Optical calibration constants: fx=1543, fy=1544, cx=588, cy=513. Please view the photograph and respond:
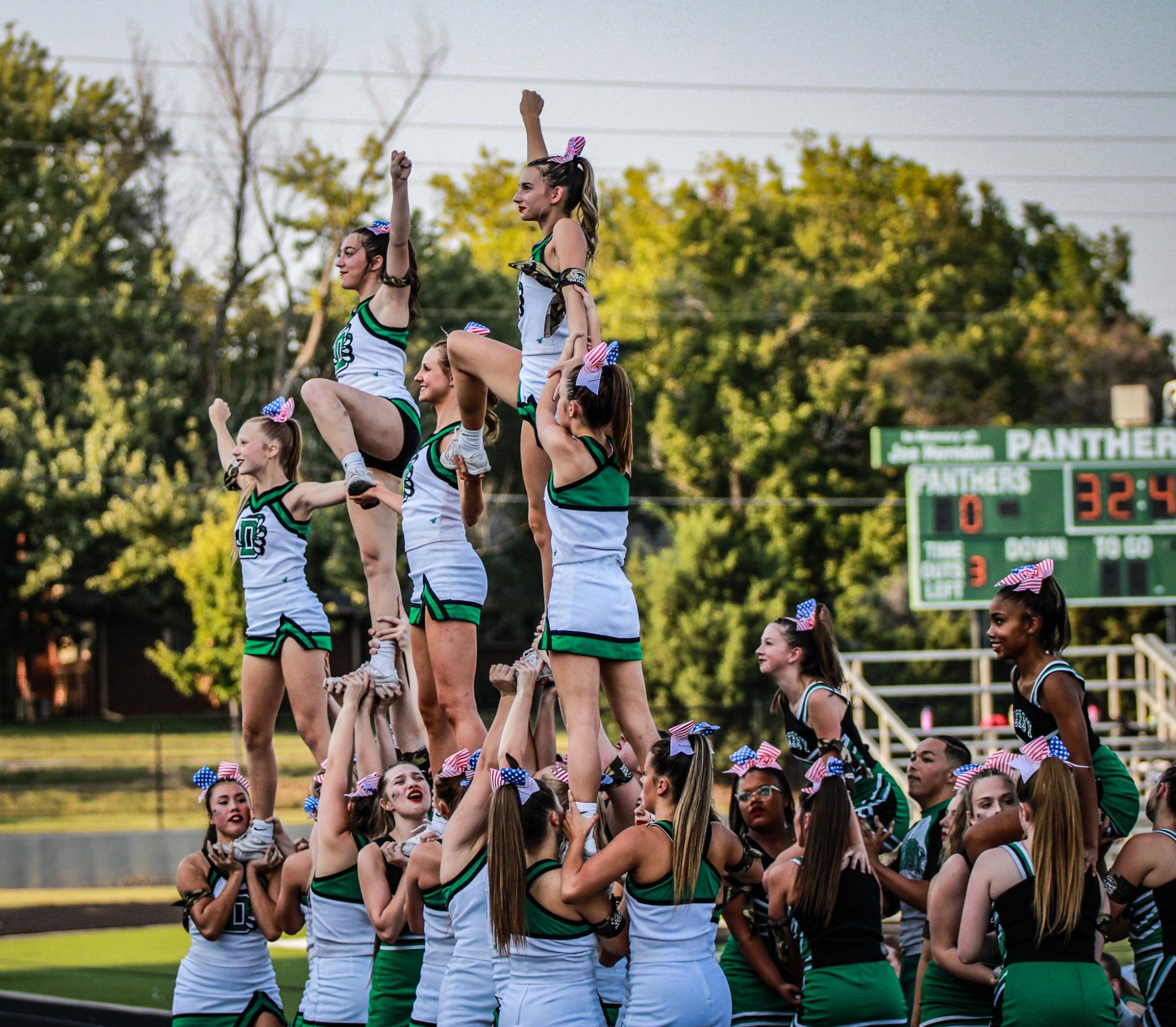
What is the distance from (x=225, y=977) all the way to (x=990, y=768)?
317 cm

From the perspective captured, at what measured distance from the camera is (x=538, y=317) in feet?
20.1

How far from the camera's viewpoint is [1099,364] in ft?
127

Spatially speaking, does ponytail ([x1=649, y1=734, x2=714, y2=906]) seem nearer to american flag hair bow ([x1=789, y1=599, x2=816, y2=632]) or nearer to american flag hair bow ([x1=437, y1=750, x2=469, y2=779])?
american flag hair bow ([x1=437, y1=750, x2=469, y2=779])

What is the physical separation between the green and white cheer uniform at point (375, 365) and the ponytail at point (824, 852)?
10.5ft

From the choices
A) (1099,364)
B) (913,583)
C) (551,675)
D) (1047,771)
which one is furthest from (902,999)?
(1099,364)

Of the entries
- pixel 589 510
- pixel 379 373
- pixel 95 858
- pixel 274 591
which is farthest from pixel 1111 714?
pixel 589 510

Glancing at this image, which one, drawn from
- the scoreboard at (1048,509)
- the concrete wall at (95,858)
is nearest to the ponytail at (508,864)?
the scoreboard at (1048,509)

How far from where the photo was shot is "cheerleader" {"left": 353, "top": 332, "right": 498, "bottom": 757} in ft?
21.6

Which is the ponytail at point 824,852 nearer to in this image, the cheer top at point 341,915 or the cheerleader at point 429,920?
the cheerleader at point 429,920

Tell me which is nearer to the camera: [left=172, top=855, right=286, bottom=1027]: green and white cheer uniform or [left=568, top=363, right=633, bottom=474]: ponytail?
[left=568, top=363, right=633, bottom=474]: ponytail

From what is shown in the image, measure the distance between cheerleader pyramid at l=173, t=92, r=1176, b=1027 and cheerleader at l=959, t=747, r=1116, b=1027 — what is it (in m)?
0.01

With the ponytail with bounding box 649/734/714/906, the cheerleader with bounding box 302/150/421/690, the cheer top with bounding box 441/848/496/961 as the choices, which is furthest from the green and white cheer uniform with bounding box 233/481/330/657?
the ponytail with bounding box 649/734/714/906

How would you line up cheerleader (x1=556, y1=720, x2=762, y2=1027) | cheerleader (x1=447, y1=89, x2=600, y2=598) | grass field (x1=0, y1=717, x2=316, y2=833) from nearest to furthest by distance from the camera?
cheerleader (x1=556, y1=720, x2=762, y2=1027) < cheerleader (x1=447, y1=89, x2=600, y2=598) < grass field (x1=0, y1=717, x2=316, y2=833)

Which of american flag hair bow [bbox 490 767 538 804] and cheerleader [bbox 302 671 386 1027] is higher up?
american flag hair bow [bbox 490 767 538 804]
